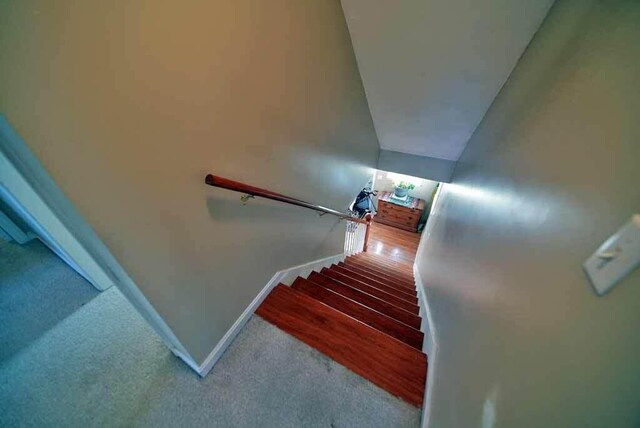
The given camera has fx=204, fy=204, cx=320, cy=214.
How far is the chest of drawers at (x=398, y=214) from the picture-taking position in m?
5.41

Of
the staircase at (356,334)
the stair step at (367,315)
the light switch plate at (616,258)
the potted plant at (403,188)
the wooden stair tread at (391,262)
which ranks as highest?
the light switch plate at (616,258)

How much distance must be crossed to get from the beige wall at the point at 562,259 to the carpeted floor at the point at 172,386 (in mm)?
460

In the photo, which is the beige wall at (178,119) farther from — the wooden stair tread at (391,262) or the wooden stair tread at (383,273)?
the wooden stair tread at (391,262)

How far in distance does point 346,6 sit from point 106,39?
1.49 meters

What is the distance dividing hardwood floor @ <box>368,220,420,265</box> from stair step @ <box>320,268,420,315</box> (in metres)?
2.51

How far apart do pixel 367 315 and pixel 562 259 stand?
1485mm

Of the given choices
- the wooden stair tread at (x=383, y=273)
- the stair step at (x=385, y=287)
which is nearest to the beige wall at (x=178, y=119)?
the stair step at (x=385, y=287)

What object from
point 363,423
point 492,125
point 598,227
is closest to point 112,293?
point 363,423

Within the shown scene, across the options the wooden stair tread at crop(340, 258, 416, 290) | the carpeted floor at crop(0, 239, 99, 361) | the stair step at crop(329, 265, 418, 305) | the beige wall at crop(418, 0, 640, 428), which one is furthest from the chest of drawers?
the carpeted floor at crop(0, 239, 99, 361)

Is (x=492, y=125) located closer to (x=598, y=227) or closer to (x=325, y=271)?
(x=598, y=227)

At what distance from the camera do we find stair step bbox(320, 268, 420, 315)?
2.19 metres

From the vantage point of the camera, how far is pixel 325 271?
8.15 ft

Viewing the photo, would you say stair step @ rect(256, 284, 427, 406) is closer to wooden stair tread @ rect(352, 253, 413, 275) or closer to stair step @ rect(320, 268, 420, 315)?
stair step @ rect(320, 268, 420, 315)

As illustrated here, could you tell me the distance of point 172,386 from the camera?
3.27ft
